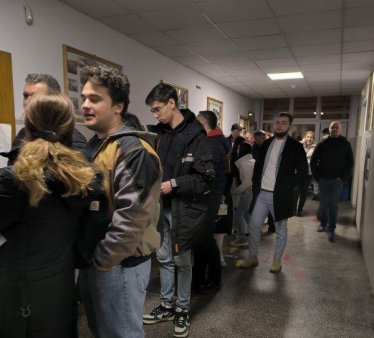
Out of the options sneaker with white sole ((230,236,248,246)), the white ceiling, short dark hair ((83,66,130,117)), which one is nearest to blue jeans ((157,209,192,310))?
short dark hair ((83,66,130,117))

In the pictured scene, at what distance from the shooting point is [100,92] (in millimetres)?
1229

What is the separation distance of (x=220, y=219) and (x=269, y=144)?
0.87m

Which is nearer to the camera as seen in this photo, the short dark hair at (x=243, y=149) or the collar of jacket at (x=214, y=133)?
the collar of jacket at (x=214, y=133)

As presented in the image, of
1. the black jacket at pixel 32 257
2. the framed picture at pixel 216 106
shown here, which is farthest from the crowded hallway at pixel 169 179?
the framed picture at pixel 216 106

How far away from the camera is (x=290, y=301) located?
98.7 inches

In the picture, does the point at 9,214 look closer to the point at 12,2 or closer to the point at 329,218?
the point at 12,2

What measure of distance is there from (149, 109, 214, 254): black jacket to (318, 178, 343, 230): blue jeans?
9.12 ft

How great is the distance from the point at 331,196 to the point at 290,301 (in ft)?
6.86

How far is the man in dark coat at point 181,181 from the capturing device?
189 cm

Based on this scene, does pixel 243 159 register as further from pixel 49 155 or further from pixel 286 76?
pixel 286 76

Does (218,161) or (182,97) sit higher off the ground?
(182,97)

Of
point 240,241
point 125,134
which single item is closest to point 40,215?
point 125,134

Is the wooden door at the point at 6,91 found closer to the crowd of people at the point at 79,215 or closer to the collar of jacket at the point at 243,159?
the crowd of people at the point at 79,215

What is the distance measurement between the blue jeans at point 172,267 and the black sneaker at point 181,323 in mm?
40
